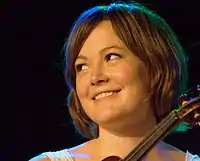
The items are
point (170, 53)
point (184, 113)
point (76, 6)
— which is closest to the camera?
point (184, 113)

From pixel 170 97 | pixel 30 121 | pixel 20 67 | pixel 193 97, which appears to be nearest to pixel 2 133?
pixel 30 121

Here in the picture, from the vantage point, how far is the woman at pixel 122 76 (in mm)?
1275

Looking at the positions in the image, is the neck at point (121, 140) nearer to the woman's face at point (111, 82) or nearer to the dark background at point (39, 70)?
the woman's face at point (111, 82)

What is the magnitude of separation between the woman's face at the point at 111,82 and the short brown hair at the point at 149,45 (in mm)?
25

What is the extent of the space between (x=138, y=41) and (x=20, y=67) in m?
0.82

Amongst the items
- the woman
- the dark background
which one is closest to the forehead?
the woman

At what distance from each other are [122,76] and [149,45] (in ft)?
0.39

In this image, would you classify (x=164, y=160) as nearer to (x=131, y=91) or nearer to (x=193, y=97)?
(x=131, y=91)

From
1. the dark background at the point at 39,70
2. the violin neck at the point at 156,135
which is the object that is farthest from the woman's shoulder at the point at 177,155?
the dark background at the point at 39,70

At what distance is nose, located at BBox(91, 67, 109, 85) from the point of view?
127 centimetres

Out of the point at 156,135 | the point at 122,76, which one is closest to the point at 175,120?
the point at 156,135

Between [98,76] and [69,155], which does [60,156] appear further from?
[98,76]

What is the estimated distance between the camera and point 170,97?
138 centimetres

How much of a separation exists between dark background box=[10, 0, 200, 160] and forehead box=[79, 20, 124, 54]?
63 centimetres
